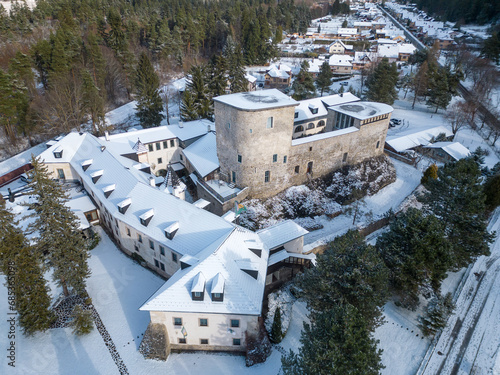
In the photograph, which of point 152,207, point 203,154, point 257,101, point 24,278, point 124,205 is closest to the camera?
point 24,278

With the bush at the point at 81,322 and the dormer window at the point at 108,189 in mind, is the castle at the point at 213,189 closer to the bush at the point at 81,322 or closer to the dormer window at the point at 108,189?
the dormer window at the point at 108,189

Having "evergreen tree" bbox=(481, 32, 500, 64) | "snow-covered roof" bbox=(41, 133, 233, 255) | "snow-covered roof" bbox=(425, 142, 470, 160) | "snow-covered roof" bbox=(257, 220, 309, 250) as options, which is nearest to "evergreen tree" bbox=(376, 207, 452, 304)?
"snow-covered roof" bbox=(257, 220, 309, 250)

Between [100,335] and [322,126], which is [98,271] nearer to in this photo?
[100,335]

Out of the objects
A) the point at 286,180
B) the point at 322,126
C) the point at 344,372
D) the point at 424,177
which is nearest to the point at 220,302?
the point at 344,372

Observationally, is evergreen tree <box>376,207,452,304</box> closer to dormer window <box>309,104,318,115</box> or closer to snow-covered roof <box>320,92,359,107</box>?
dormer window <box>309,104,318,115</box>

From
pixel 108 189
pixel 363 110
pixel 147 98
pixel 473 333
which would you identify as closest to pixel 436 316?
pixel 473 333

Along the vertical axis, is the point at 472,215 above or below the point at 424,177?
above

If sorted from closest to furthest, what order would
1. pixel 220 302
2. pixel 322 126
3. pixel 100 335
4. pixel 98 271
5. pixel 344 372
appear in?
pixel 344 372, pixel 220 302, pixel 100 335, pixel 98 271, pixel 322 126

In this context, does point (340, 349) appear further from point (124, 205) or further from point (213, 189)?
point (213, 189)
